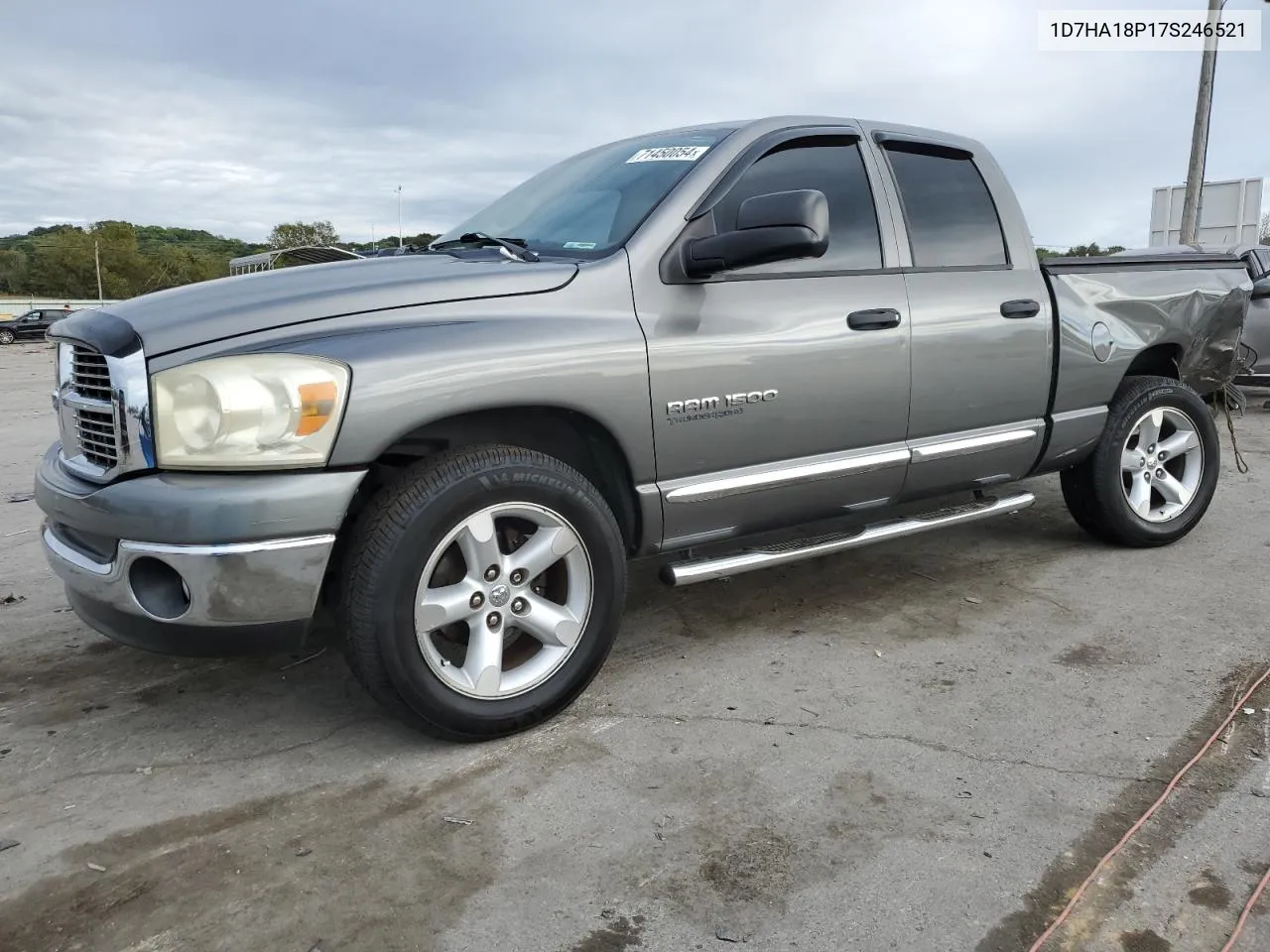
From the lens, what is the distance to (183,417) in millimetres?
2461

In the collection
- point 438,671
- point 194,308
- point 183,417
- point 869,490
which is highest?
point 194,308

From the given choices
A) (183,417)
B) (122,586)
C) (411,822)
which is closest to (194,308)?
(183,417)

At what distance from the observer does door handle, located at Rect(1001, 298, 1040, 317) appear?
3.97 meters

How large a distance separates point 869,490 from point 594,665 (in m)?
1.30

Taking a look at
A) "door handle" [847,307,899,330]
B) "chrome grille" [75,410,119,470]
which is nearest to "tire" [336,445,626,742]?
"chrome grille" [75,410,119,470]

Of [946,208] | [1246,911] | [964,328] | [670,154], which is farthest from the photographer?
[946,208]

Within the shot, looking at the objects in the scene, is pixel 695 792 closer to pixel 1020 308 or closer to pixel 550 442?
pixel 550 442

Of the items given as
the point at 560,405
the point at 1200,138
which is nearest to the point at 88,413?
the point at 560,405

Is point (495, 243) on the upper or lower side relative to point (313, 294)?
upper

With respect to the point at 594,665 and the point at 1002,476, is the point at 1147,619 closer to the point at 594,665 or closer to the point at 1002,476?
the point at 1002,476

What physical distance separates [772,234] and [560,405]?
804mm

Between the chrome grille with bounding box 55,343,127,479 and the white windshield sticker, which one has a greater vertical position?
the white windshield sticker

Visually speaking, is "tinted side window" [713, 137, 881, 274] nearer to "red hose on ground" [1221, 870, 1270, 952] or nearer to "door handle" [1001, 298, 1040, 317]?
"door handle" [1001, 298, 1040, 317]

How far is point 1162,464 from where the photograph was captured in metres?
4.80
